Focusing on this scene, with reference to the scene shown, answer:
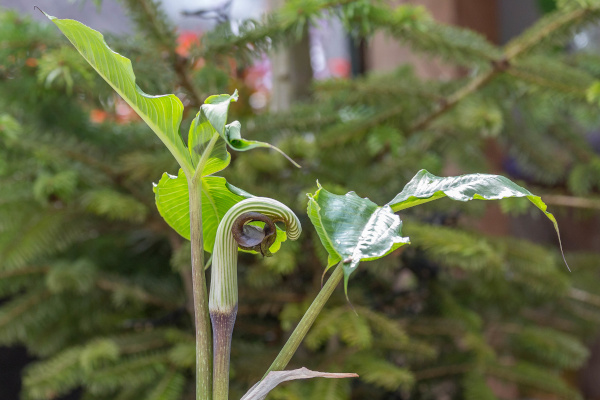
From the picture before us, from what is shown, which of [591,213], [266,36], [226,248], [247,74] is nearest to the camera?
[226,248]

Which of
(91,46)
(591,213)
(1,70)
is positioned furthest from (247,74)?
(91,46)

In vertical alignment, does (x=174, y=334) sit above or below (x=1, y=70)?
below

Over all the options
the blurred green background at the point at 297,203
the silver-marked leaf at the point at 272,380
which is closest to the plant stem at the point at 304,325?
the silver-marked leaf at the point at 272,380

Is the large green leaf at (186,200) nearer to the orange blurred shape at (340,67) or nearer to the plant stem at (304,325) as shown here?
the plant stem at (304,325)

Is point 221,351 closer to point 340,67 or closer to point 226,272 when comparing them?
point 226,272

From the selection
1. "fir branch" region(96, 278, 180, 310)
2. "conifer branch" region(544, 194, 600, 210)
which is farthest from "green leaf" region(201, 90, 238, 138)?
"conifer branch" region(544, 194, 600, 210)

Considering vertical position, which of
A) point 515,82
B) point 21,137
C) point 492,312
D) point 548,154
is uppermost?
point 21,137

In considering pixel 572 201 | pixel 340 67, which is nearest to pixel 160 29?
pixel 572 201

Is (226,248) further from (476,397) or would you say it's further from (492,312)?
(492,312)
